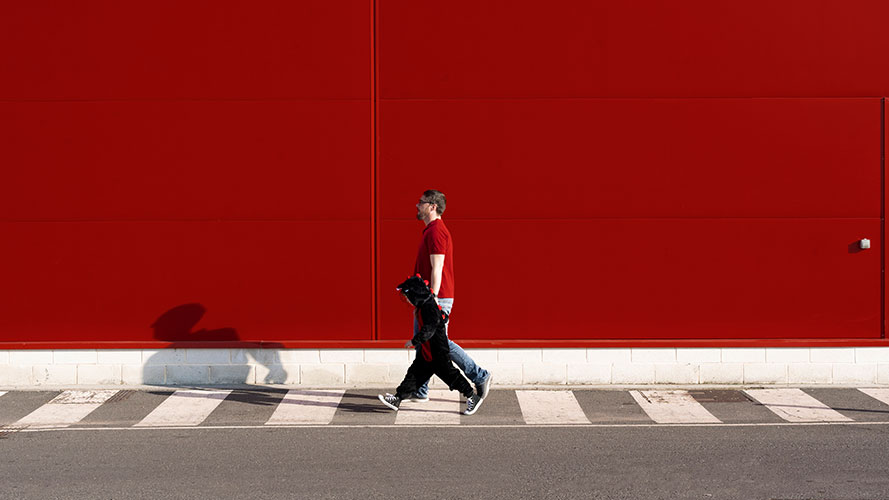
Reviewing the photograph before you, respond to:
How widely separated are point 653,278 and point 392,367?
9.72 ft

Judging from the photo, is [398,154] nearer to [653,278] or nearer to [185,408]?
[653,278]

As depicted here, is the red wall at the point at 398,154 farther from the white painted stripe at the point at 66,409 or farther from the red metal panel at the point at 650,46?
the white painted stripe at the point at 66,409

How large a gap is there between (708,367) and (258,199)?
509cm

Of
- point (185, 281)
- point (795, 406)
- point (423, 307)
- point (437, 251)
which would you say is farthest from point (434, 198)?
point (795, 406)

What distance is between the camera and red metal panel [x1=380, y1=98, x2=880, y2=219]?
435 inches

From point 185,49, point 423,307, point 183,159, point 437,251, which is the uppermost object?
point 185,49

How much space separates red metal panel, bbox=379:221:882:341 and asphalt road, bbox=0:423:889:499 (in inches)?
103

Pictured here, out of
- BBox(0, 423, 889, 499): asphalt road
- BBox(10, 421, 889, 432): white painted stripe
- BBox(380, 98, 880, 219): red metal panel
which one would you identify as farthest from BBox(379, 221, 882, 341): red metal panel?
BBox(0, 423, 889, 499): asphalt road

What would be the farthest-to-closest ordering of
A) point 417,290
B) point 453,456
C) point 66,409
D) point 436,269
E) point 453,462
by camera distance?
point 66,409 < point 436,269 < point 417,290 < point 453,456 < point 453,462

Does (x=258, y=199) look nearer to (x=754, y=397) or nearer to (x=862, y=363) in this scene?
(x=754, y=397)

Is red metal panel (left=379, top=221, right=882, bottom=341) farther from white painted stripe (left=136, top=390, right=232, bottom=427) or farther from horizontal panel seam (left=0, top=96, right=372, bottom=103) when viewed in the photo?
A: white painted stripe (left=136, top=390, right=232, bottom=427)

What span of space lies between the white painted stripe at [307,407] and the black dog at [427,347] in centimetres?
61

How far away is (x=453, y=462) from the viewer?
A: 290 inches

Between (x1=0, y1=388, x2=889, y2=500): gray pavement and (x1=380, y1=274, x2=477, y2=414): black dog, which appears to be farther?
(x1=380, y1=274, x2=477, y2=414): black dog
